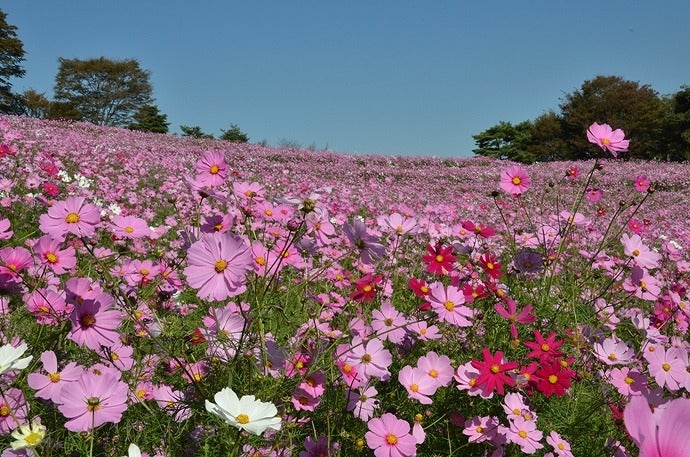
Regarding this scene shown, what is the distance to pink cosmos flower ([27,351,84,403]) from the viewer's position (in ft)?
3.86

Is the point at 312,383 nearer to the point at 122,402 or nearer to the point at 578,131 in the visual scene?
the point at 122,402

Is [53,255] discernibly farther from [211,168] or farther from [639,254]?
[639,254]

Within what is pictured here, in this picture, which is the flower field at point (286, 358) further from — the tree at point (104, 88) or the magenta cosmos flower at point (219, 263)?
the tree at point (104, 88)

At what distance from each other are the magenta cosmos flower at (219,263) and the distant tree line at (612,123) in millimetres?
31631

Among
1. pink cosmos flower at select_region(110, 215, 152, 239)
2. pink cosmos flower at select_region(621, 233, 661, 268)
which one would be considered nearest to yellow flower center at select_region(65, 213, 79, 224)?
pink cosmos flower at select_region(110, 215, 152, 239)

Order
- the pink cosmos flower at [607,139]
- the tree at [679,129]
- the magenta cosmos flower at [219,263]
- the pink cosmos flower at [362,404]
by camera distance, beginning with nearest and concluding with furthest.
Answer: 1. the magenta cosmos flower at [219,263]
2. the pink cosmos flower at [362,404]
3. the pink cosmos flower at [607,139]
4. the tree at [679,129]

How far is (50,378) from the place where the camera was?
1213mm

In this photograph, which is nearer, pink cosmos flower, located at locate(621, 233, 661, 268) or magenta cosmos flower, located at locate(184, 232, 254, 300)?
magenta cosmos flower, located at locate(184, 232, 254, 300)

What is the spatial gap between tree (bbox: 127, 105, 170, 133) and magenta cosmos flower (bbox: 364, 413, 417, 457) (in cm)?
4021

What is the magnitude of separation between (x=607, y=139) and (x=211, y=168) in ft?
4.83

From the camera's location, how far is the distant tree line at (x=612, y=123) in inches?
1157

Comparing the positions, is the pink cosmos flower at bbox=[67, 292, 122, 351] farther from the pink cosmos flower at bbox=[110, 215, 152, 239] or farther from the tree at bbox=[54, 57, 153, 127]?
the tree at bbox=[54, 57, 153, 127]

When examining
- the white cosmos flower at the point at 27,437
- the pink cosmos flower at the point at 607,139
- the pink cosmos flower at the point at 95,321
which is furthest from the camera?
the pink cosmos flower at the point at 607,139

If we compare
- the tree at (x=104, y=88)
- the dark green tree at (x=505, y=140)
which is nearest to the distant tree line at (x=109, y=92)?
the tree at (x=104, y=88)
